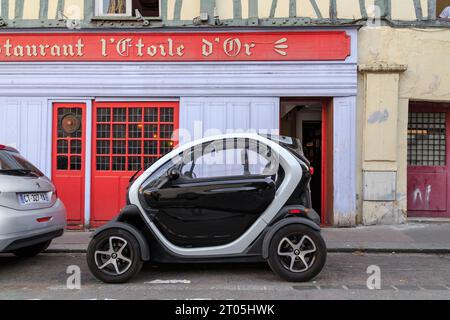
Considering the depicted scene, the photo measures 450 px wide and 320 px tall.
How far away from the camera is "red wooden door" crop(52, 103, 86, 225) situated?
30.8 ft

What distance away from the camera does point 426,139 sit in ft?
32.7

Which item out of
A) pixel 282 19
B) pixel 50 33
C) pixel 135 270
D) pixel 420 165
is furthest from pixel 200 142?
pixel 420 165

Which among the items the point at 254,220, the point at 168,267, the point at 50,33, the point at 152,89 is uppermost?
the point at 50,33

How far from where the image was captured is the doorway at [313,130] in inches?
380

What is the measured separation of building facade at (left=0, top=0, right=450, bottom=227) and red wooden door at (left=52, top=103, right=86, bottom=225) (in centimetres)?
2

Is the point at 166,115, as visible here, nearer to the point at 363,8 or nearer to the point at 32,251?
the point at 32,251

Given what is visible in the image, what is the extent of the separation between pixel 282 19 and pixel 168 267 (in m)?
5.72

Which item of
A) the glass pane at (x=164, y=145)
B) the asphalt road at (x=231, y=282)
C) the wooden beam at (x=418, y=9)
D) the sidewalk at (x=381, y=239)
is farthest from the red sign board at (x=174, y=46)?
the asphalt road at (x=231, y=282)

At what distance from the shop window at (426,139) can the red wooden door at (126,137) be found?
5204 mm

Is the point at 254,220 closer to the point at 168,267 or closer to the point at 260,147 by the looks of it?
the point at 260,147

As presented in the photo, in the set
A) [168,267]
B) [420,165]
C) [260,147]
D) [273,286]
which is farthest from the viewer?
[420,165]

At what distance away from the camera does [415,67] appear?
920 cm

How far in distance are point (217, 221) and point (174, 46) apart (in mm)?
5058

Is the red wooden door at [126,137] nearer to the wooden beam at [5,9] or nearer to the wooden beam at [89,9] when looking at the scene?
the wooden beam at [89,9]
